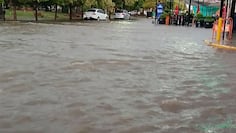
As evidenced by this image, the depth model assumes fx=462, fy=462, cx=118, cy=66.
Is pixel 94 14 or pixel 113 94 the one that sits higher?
pixel 94 14

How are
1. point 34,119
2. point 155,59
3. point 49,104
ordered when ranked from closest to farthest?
point 34,119
point 49,104
point 155,59

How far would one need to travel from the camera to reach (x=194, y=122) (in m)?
7.41

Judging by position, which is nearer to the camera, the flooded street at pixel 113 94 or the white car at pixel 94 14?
the flooded street at pixel 113 94

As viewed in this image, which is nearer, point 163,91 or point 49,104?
point 49,104

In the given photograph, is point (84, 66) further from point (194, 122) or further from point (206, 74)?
point (194, 122)

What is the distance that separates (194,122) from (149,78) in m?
3.98

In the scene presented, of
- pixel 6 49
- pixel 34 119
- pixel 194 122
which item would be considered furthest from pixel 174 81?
pixel 6 49

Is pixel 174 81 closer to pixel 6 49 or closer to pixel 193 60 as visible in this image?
pixel 193 60

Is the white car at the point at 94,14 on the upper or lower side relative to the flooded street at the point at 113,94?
upper

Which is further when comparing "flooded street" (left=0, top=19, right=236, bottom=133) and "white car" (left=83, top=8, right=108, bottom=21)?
"white car" (left=83, top=8, right=108, bottom=21)

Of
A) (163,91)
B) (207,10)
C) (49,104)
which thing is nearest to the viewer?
(49,104)

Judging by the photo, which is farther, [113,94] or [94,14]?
[94,14]

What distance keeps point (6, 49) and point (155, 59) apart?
5400mm

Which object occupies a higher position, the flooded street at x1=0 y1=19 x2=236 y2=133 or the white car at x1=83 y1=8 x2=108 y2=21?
the white car at x1=83 y1=8 x2=108 y2=21
